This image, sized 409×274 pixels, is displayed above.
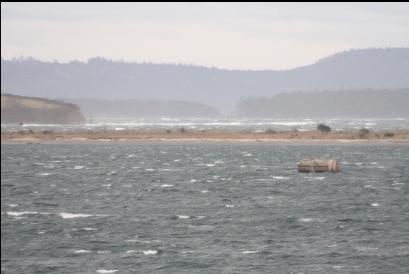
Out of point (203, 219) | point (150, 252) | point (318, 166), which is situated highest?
point (318, 166)

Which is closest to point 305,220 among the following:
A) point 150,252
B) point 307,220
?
point 307,220

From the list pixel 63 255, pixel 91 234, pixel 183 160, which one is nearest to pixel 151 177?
pixel 183 160

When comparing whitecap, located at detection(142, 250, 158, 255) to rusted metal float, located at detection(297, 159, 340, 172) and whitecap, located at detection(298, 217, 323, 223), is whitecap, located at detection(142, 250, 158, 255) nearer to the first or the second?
whitecap, located at detection(298, 217, 323, 223)

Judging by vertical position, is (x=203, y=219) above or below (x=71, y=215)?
above

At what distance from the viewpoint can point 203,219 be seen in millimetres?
63594

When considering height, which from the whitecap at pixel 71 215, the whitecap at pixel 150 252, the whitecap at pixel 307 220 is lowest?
the whitecap at pixel 71 215

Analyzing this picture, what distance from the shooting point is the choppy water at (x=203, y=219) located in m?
44.6

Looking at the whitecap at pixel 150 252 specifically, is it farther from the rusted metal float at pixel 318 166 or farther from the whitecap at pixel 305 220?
the rusted metal float at pixel 318 166

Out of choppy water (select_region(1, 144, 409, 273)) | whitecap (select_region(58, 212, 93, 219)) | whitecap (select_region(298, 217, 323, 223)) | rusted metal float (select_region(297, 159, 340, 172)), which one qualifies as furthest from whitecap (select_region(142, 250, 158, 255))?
rusted metal float (select_region(297, 159, 340, 172))

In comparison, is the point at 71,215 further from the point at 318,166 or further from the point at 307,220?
the point at 318,166

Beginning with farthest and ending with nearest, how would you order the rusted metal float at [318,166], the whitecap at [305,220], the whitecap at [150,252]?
the rusted metal float at [318,166]
the whitecap at [305,220]
the whitecap at [150,252]

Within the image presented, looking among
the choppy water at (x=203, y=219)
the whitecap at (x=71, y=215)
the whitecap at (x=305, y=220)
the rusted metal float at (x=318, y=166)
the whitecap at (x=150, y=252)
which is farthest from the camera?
the rusted metal float at (x=318, y=166)

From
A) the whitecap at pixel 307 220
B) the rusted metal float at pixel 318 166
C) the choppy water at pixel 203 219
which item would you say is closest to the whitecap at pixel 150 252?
the choppy water at pixel 203 219

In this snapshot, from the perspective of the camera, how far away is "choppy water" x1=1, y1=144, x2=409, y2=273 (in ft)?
146
